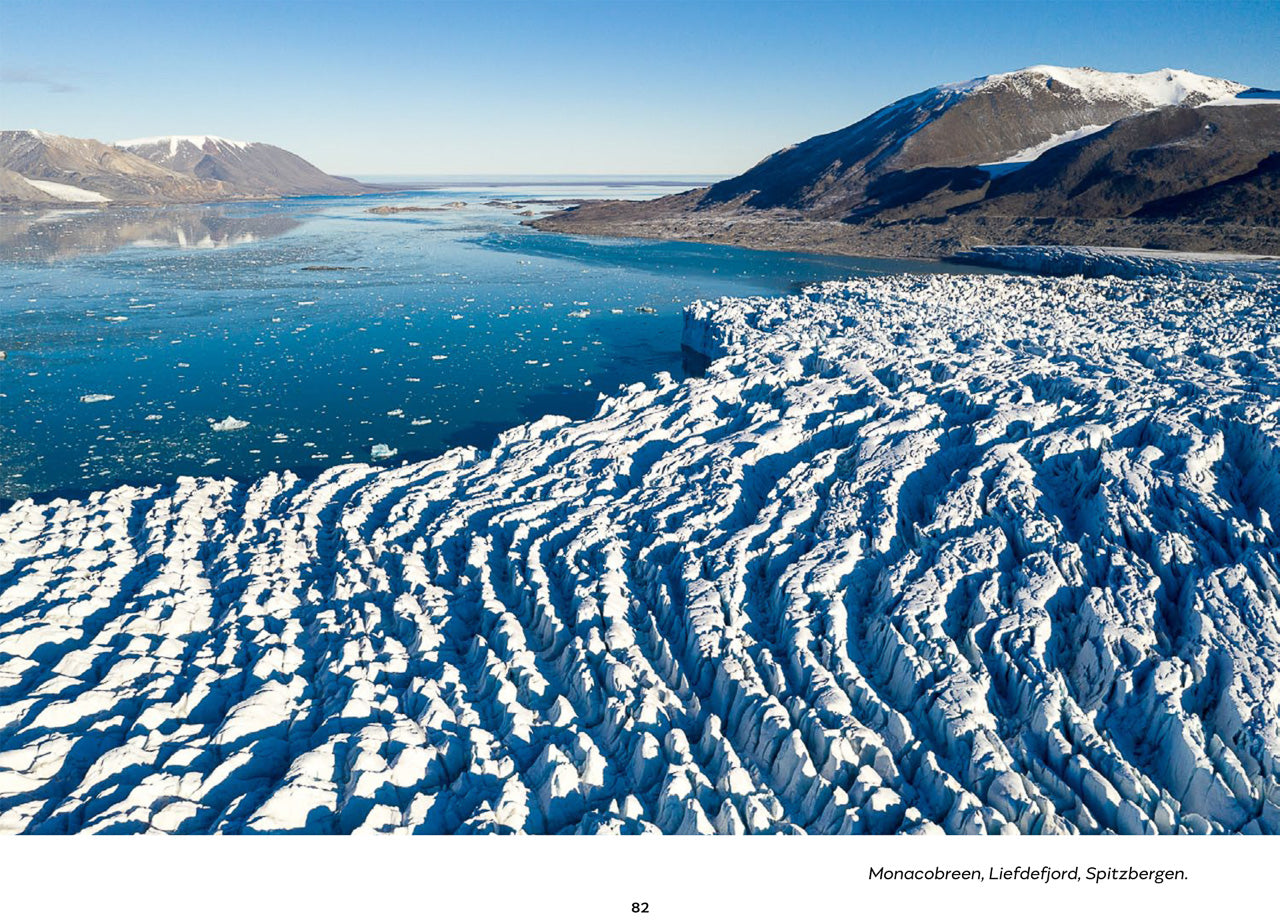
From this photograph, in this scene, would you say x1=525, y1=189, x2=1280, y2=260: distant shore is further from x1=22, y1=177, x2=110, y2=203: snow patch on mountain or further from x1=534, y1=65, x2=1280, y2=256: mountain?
x1=22, y1=177, x2=110, y2=203: snow patch on mountain

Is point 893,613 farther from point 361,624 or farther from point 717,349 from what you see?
point 717,349

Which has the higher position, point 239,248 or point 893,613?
point 239,248

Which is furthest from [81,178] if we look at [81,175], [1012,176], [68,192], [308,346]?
[1012,176]

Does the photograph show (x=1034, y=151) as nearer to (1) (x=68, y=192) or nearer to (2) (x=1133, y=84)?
(2) (x=1133, y=84)

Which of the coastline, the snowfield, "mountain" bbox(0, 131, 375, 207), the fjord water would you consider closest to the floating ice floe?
the fjord water
